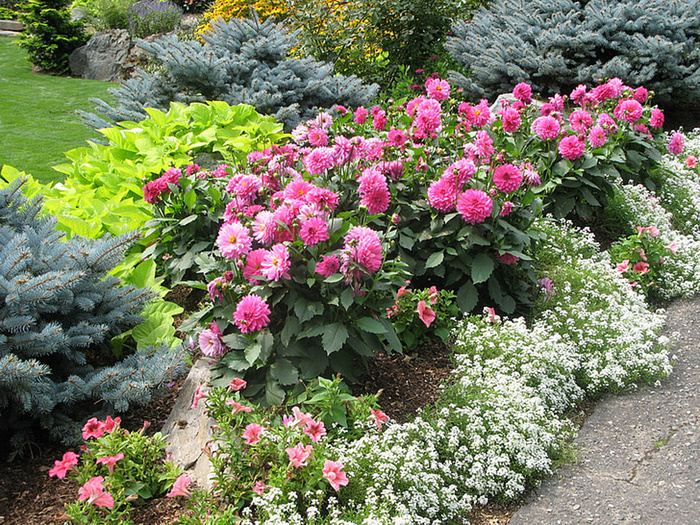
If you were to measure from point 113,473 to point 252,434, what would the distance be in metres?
0.60

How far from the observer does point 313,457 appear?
2.26 meters

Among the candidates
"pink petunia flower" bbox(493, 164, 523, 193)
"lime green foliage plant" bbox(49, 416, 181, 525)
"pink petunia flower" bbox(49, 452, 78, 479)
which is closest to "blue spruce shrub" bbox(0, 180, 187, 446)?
"lime green foliage plant" bbox(49, 416, 181, 525)

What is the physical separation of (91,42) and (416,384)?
12.3 m

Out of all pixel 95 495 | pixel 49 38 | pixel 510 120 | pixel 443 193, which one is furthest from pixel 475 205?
pixel 49 38

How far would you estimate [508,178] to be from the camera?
348 cm

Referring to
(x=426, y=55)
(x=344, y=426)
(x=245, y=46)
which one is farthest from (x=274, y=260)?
(x=426, y=55)

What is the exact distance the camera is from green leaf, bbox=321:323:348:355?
2.55 m

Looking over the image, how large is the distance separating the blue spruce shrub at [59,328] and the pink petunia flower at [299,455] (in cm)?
89

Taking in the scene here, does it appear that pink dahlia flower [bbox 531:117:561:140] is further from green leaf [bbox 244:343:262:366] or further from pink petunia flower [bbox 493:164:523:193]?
green leaf [bbox 244:343:262:366]

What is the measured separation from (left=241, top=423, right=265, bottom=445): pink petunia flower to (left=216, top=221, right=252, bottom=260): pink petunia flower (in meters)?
0.75

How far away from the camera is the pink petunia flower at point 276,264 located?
98.3 inches

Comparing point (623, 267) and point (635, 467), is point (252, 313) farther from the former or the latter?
point (623, 267)

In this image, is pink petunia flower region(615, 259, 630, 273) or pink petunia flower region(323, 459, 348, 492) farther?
pink petunia flower region(615, 259, 630, 273)

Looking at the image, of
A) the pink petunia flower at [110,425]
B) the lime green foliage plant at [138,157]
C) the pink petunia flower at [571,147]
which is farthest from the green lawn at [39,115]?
the pink petunia flower at [571,147]
